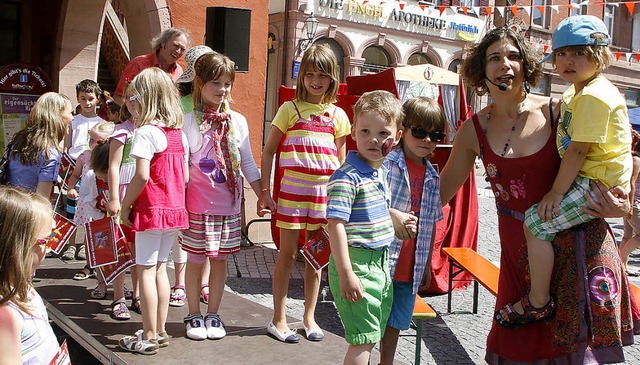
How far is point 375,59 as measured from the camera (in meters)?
24.5

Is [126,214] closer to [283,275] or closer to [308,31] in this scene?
[283,275]

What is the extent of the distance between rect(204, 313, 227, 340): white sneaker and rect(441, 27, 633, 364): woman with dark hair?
5.36 ft

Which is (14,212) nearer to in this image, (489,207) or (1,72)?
(1,72)

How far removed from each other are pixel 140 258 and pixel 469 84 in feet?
6.32

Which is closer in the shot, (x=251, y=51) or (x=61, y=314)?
(x=61, y=314)

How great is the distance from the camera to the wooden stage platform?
3.57 m

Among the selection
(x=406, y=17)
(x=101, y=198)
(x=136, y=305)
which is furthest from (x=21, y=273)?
(x=406, y=17)

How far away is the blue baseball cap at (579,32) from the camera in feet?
8.75

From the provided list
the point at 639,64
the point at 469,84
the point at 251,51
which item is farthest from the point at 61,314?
the point at 639,64

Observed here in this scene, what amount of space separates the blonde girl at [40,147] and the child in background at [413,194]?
3201mm

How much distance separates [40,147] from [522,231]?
3890mm

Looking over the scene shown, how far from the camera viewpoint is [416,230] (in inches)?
118

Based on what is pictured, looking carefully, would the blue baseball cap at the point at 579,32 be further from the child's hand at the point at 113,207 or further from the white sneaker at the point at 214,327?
the child's hand at the point at 113,207

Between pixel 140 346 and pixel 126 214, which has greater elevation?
pixel 126 214
